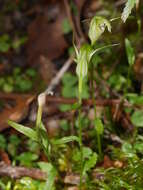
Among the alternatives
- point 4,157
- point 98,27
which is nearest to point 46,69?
point 4,157

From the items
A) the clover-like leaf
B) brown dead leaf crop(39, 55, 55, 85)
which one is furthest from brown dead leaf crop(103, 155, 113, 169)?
brown dead leaf crop(39, 55, 55, 85)

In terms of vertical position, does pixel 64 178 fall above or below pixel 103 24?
below

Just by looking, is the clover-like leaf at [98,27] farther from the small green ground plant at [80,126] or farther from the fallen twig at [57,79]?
the fallen twig at [57,79]

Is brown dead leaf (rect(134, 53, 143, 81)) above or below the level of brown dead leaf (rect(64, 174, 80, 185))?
above

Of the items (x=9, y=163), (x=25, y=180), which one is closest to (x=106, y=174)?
(x=25, y=180)

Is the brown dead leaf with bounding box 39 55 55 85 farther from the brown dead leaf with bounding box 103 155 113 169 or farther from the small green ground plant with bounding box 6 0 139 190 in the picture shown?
the brown dead leaf with bounding box 103 155 113 169

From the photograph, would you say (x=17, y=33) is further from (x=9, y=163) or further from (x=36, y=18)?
(x=9, y=163)

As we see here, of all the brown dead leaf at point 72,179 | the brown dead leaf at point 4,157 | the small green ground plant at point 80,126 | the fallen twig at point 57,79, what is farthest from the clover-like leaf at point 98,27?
the fallen twig at point 57,79
